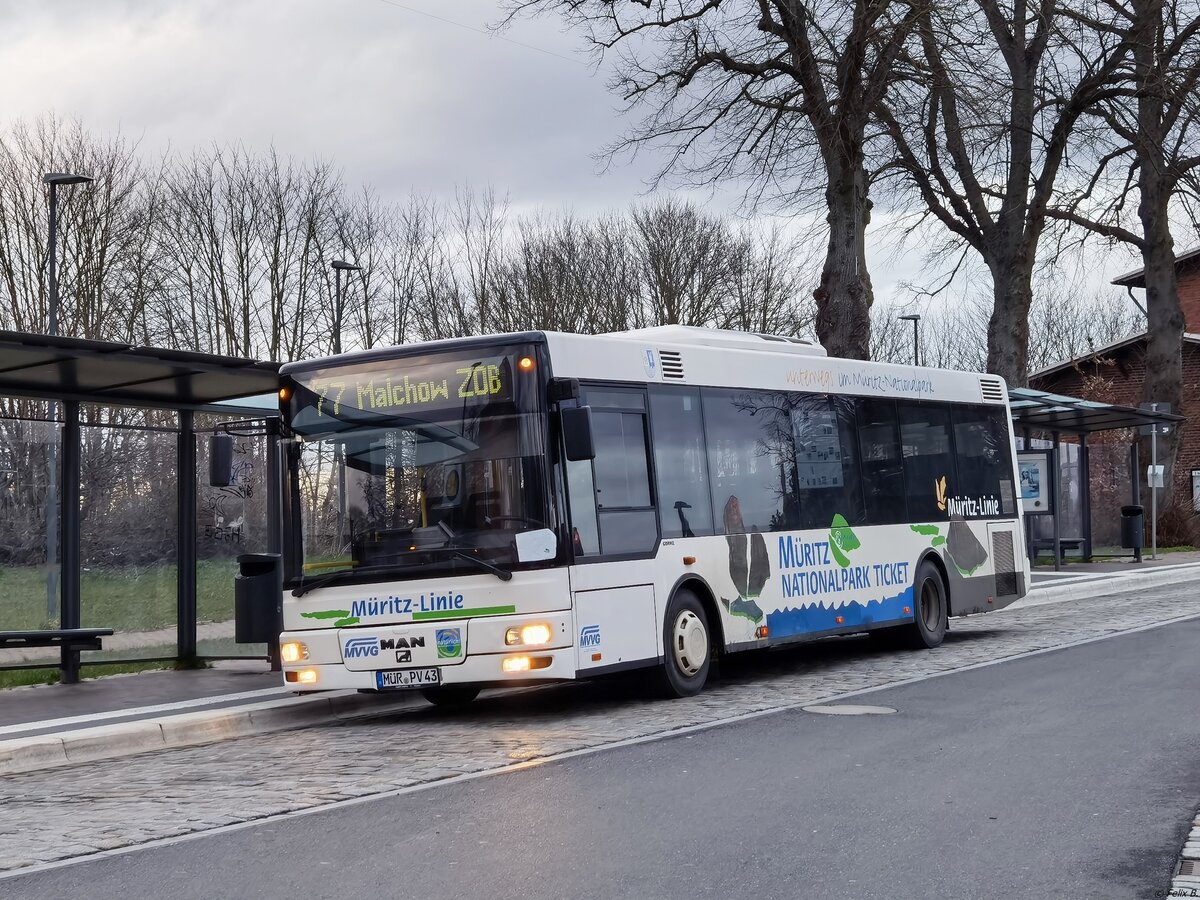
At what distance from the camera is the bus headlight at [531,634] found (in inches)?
423

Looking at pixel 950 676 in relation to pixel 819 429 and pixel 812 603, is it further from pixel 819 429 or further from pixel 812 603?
pixel 819 429

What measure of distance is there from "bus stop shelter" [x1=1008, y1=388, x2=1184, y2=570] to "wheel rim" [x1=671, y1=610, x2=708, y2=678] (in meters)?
14.2

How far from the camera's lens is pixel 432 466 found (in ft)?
36.0

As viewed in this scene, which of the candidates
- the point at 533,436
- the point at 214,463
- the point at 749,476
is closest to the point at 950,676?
the point at 749,476

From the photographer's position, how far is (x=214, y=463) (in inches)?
475

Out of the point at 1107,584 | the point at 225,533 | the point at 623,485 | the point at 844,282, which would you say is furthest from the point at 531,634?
A: the point at 1107,584

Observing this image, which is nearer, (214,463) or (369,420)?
(369,420)

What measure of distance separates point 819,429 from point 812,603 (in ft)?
5.69

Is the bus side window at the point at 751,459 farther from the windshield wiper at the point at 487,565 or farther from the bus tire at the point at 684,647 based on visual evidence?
the windshield wiper at the point at 487,565

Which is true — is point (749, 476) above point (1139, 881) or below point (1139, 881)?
above

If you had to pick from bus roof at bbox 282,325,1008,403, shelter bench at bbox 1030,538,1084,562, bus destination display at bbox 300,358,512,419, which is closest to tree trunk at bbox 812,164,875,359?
Result: bus roof at bbox 282,325,1008,403

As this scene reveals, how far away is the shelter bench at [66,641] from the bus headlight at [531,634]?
15.6 ft

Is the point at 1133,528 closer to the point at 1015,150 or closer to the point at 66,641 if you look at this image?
the point at 1015,150

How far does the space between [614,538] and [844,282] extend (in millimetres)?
13075
